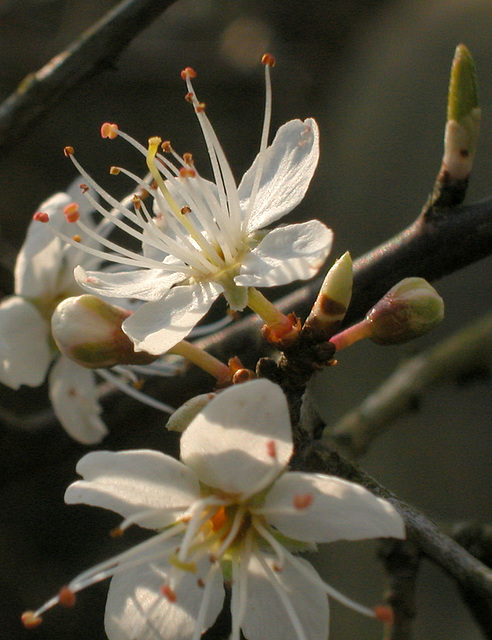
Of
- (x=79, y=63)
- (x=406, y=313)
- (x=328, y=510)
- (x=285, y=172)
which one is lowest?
(x=328, y=510)

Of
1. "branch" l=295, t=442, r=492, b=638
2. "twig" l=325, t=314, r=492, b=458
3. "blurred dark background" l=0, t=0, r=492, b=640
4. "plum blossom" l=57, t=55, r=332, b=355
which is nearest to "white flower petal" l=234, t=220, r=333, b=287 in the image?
"plum blossom" l=57, t=55, r=332, b=355

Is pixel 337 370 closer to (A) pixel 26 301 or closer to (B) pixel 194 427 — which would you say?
(A) pixel 26 301

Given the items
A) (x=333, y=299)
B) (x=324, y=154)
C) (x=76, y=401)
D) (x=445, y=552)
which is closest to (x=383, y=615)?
(x=445, y=552)

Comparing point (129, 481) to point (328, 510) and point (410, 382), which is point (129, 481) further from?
point (410, 382)

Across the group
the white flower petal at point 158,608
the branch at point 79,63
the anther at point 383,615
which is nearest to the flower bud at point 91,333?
the white flower petal at point 158,608

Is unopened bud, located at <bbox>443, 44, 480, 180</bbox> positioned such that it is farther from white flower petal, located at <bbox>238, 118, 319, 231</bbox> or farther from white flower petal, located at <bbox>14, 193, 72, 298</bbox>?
white flower petal, located at <bbox>14, 193, 72, 298</bbox>

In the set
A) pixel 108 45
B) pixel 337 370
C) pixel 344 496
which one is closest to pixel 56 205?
pixel 108 45
